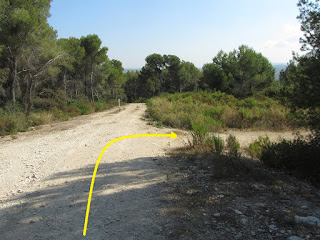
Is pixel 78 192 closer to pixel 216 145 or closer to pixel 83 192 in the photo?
pixel 83 192

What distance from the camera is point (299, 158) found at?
17.0 feet

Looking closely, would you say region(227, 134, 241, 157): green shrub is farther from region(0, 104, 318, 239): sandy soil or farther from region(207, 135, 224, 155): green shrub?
region(0, 104, 318, 239): sandy soil

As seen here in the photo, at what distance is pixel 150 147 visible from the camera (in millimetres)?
7832

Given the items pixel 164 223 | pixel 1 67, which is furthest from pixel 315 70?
pixel 1 67

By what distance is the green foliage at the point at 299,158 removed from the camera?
4930 mm

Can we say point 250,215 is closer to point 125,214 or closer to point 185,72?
point 125,214

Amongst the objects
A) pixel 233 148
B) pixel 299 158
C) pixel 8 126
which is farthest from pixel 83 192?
pixel 8 126

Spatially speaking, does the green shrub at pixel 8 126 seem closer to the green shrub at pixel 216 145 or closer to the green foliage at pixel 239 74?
the green shrub at pixel 216 145

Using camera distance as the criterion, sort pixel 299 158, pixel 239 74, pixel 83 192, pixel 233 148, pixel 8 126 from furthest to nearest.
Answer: pixel 239 74
pixel 8 126
pixel 233 148
pixel 299 158
pixel 83 192

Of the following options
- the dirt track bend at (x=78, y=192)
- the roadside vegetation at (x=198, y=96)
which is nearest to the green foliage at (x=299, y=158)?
the roadside vegetation at (x=198, y=96)

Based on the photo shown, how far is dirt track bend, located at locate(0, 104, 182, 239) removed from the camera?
3164 mm

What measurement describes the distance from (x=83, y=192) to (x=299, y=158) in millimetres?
4606

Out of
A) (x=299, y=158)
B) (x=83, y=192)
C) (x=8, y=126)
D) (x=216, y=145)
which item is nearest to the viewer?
(x=83, y=192)

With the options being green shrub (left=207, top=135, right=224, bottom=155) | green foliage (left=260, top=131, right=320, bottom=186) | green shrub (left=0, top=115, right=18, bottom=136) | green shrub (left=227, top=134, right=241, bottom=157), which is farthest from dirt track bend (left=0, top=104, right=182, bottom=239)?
green shrub (left=0, top=115, right=18, bottom=136)
